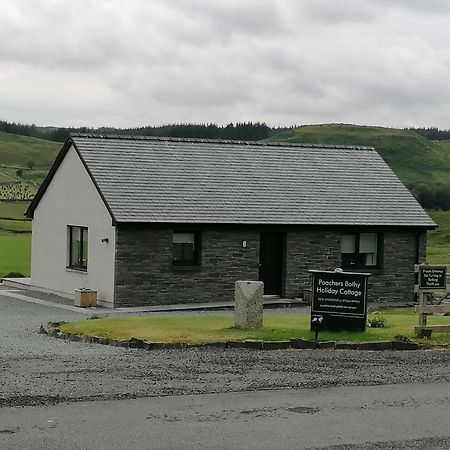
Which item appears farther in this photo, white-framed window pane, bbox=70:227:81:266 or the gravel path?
white-framed window pane, bbox=70:227:81:266

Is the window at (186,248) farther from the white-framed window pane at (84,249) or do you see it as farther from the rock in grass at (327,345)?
the rock in grass at (327,345)

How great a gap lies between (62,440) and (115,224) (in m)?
20.9

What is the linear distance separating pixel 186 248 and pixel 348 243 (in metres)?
6.30

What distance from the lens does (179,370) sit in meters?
15.2

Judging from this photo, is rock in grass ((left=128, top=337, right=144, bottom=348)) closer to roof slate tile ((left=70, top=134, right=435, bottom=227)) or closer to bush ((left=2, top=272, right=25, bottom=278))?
roof slate tile ((left=70, top=134, right=435, bottom=227))

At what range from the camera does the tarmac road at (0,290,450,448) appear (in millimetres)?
11070

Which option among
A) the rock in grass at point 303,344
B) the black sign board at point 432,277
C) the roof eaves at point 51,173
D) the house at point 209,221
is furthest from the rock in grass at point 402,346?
the roof eaves at point 51,173

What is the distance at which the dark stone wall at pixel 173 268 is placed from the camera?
31.2 m

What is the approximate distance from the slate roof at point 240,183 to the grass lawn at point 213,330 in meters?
8.34

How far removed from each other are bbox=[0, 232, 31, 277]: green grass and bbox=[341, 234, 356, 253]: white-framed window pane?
14.7 m

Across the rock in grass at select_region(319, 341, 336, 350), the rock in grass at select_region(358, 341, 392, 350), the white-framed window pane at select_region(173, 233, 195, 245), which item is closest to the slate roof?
the white-framed window pane at select_region(173, 233, 195, 245)

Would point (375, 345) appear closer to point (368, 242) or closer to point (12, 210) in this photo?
point (368, 242)

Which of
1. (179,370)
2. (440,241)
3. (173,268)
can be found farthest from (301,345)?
(440,241)

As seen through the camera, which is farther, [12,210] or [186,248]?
[12,210]
